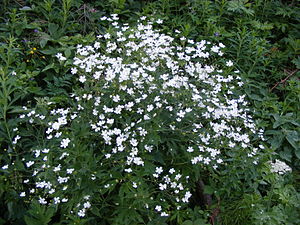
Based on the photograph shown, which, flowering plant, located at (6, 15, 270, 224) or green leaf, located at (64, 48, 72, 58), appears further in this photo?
green leaf, located at (64, 48, 72, 58)

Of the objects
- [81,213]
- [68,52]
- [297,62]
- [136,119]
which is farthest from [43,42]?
[297,62]

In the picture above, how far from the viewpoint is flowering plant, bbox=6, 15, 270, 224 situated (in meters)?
2.72

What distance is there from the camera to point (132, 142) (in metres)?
2.77

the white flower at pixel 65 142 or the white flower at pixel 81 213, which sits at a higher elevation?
the white flower at pixel 65 142

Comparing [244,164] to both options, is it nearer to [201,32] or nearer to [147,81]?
[147,81]

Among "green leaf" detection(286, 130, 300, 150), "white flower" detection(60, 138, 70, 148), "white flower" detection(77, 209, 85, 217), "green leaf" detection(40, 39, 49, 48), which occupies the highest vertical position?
"white flower" detection(60, 138, 70, 148)

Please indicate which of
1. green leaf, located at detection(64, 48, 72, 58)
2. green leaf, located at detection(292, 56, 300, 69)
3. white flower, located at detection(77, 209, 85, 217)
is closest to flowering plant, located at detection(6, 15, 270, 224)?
white flower, located at detection(77, 209, 85, 217)

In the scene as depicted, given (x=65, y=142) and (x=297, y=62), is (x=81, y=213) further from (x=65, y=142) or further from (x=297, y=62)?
(x=297, y=62)

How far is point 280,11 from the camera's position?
4.80m

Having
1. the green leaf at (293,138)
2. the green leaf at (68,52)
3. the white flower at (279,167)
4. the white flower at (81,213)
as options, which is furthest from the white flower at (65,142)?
the green leaf at (293,138)

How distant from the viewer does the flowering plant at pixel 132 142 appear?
272cm

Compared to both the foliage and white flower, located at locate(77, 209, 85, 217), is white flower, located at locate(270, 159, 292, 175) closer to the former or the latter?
the foliage

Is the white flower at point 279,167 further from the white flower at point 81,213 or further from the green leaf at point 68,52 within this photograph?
the green leaf at point 68,52

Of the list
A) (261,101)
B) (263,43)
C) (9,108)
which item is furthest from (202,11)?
(9,108)
